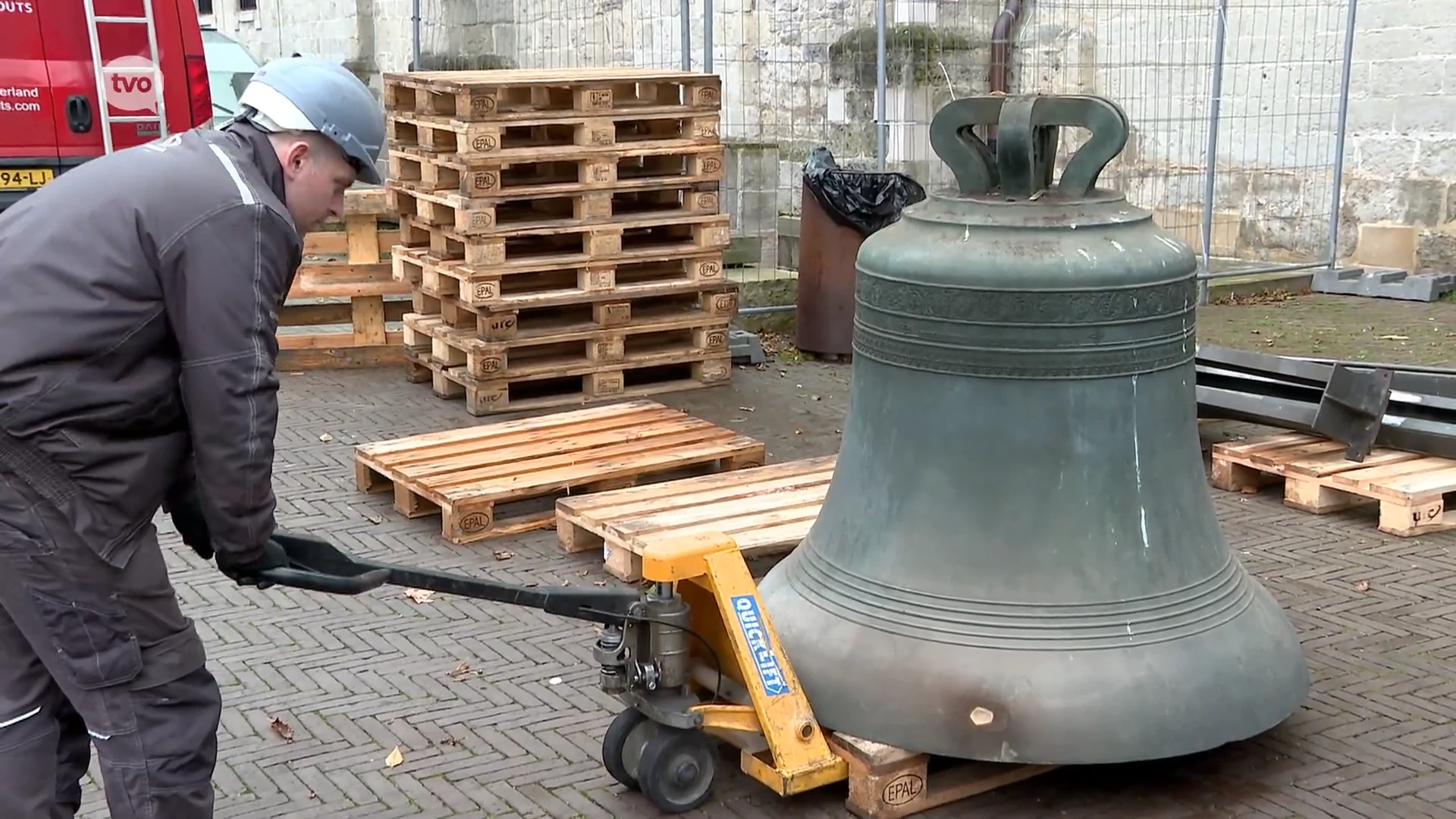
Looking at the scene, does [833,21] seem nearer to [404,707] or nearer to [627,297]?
[627,297]

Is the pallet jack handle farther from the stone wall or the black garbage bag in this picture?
the stone wall

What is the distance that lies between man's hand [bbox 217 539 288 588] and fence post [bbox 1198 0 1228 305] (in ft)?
32.4

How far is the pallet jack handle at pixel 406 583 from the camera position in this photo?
321 cm

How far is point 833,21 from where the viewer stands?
13141 millimetres

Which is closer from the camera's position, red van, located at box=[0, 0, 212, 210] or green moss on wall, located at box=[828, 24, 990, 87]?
red van, located at box=[0, 0, 212, 210]

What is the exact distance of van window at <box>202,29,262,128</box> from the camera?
16141 mm

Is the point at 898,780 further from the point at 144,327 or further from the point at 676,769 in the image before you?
the point at 144,327

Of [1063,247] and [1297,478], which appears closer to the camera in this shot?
[1063,247]

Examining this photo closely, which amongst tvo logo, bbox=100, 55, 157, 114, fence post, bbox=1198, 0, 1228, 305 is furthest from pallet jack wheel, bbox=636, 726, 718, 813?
fence post, bbox=1198, 0, 1228, 305

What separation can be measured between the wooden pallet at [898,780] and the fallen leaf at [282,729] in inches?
65.2

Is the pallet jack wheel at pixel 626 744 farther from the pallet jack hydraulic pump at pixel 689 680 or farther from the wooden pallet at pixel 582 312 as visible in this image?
the wooden pallet at pixel 582 312

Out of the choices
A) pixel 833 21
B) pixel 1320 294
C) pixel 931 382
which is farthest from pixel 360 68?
pixel 931 382

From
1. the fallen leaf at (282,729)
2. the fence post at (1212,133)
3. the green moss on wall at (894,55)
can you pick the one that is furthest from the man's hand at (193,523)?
the green moss on wall at (894,55)

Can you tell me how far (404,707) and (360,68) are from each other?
58.7 feet
